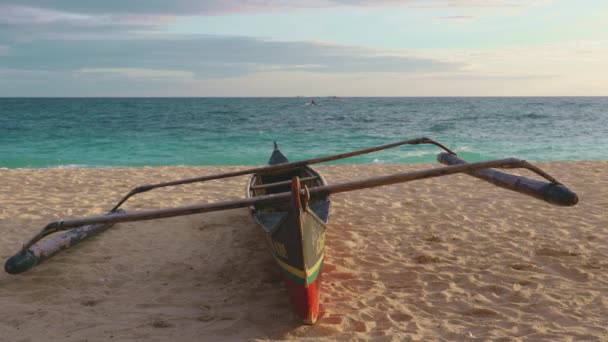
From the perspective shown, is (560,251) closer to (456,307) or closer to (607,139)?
(456,307)

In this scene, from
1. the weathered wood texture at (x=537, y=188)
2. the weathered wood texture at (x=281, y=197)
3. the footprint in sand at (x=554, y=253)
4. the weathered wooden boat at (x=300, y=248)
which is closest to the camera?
the weathered wood texture at (x=537, y=188)

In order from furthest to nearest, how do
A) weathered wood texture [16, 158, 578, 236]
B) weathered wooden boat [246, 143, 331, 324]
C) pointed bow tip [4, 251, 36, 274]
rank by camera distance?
pointed bow tip [4, 251, 36, 274], weathered wood texture [16, 158, 578, 236], weathered wooden boat [246, 143, 331, 324]

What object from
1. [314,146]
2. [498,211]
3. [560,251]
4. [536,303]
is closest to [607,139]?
[314,146]

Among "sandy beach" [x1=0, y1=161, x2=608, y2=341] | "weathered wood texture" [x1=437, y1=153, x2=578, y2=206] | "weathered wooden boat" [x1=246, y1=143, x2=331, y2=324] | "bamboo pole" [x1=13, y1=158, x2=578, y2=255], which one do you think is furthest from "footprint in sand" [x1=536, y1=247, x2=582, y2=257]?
"weathered wooden boat" [x1=246, y1=143, x2=331, y2=324]

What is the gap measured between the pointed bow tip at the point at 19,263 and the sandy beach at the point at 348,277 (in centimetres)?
32

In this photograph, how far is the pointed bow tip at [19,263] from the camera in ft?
12.6

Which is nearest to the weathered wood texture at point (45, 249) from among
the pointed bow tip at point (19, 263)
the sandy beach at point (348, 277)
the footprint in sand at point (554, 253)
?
the pointed bow tip at point (19, 263)

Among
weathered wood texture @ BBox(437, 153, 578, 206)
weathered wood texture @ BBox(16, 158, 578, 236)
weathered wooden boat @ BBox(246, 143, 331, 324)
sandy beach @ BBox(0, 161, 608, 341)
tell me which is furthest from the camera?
sandy beach @ BBox(0, 161, 608, 341)

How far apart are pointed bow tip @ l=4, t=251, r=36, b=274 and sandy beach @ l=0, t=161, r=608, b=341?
0.32m

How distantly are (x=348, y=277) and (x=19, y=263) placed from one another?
120 inches

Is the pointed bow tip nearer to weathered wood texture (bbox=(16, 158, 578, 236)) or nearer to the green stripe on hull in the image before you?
weathered wood texture (bbox=(16, 158, 578, 236))

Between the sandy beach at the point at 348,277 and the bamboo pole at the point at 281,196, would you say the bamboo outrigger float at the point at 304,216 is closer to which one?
the bamboo pole at the point at 281,196

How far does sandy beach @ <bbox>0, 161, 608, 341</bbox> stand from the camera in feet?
11.5

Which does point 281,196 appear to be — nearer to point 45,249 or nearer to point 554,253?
point 45,249
